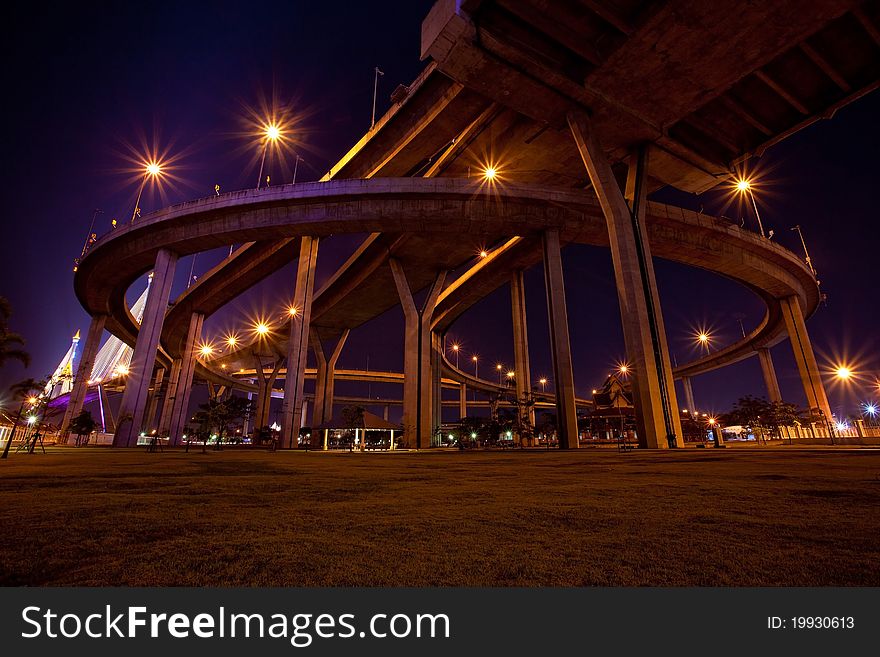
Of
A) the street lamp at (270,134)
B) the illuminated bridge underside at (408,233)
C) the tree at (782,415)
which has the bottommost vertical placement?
the tree at (782,415)

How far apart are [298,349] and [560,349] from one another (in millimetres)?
17761

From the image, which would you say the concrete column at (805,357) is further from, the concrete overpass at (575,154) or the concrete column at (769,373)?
the concrete column at (769,373)

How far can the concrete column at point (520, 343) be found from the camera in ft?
112

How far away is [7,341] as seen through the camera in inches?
933

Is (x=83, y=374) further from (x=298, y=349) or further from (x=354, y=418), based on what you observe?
(x=354, y=418)

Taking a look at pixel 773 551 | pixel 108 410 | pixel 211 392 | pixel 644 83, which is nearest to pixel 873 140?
pixel 644 83

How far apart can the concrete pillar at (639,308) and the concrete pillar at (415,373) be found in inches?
689

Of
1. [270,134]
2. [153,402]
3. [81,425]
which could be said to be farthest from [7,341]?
[153,402]

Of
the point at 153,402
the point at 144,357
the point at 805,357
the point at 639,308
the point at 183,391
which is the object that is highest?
the point at 153,402

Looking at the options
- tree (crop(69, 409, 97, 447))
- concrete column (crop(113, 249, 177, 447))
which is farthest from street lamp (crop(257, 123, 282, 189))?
tree (crop(69, 409, 97, 447))

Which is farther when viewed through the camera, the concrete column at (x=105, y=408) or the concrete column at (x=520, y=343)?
the concrete column at (x=105, y=408)

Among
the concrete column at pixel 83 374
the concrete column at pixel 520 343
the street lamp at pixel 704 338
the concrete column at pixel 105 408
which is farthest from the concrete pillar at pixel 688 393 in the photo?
the concrete column at pixel 105 408

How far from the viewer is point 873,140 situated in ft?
165

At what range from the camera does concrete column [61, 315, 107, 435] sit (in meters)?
37.7
